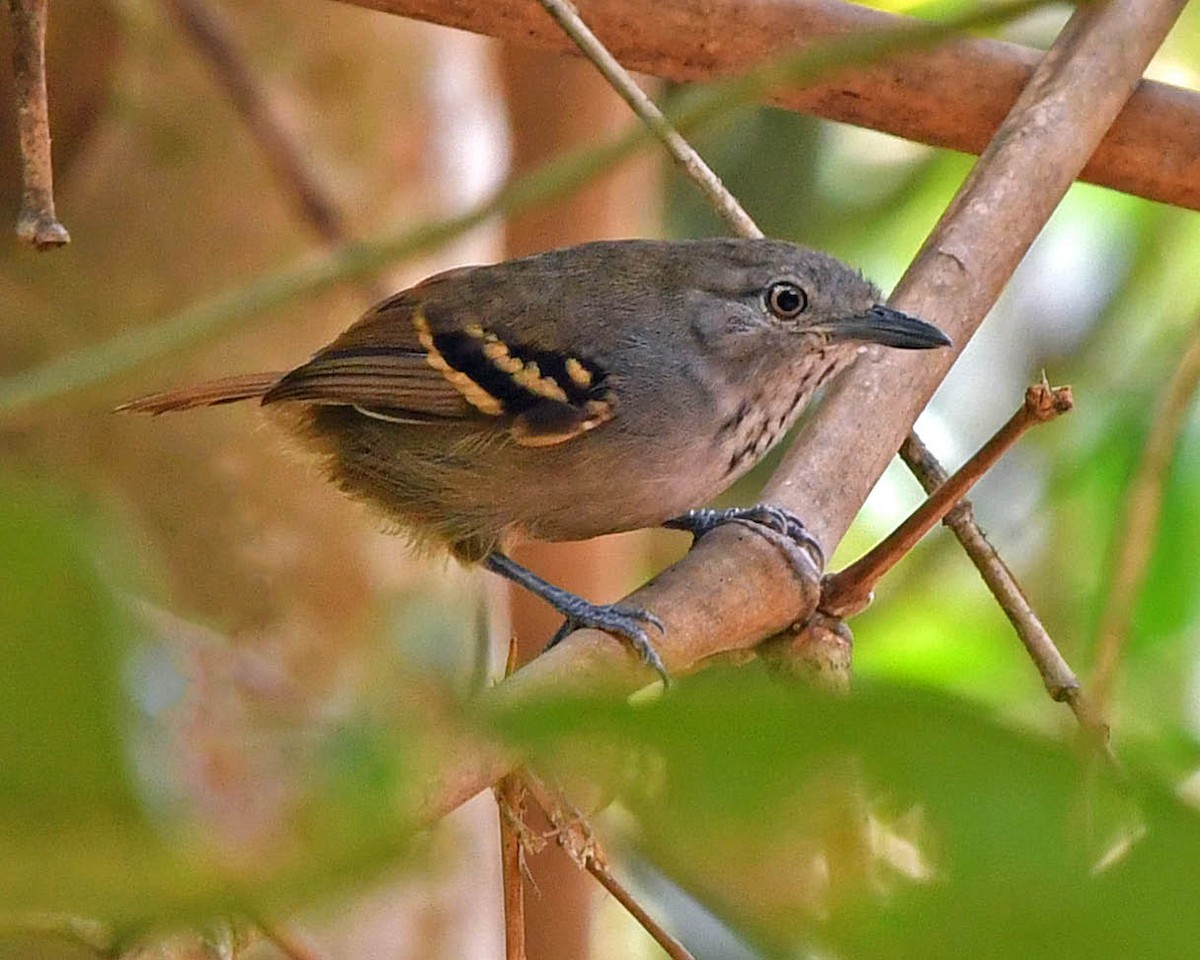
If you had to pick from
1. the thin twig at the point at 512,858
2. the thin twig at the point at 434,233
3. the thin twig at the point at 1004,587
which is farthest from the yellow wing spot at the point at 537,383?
the thin twig at the point at 434,233

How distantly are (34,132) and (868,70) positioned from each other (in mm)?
1218

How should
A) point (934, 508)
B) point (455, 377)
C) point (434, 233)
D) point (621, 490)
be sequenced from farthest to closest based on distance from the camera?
point (455, 377) → point (621, 490) → point (934, 508) → point (434, 233)

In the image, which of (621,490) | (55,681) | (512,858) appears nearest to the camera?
(55,681)

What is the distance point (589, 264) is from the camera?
2.82 metres

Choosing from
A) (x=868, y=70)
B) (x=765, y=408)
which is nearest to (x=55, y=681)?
(x=868, y=70)

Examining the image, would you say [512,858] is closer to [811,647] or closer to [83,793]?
[811,647]

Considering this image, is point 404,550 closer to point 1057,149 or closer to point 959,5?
point 1057,149

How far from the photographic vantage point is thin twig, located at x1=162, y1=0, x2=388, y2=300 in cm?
297

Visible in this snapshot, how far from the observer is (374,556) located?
10.6 feet

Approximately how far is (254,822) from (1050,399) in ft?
3.88

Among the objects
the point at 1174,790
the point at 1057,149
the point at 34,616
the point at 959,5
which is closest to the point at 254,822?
the point at 34,616

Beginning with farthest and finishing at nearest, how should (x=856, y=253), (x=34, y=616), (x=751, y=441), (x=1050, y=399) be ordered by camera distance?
(x=856, y=253) → (x=751, y=441) → (x=1050, y=399) → (x=34, y=616)

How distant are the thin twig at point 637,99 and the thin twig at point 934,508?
15.8 inches

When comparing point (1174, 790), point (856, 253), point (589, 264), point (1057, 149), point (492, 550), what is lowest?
point (1174, 790)
